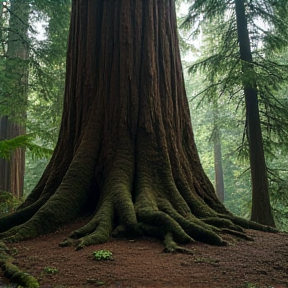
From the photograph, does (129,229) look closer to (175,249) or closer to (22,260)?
(175,249)

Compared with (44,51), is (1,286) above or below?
below

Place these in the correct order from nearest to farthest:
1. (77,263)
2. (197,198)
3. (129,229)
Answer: (77,263)
(129,229)
(197,198)

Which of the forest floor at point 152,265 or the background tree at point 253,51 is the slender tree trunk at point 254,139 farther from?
the forest floor at point 152,265

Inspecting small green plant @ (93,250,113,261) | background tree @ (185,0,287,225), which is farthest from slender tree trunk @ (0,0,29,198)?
small green plant @ (93,250,113,261)

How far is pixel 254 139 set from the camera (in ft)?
28.5

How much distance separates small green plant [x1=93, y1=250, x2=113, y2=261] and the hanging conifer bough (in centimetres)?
54

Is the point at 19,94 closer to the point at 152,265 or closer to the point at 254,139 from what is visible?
the point at 254,139

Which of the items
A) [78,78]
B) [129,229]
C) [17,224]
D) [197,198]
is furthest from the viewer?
[78,78]

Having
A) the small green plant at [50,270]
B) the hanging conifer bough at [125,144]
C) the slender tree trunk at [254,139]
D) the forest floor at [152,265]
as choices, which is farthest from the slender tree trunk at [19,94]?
the small green plant at [50,270]

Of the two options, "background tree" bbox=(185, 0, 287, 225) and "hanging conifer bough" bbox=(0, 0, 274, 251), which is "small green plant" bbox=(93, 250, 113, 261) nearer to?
"hanging conifer bough" bbox=(0, 0, 274, 251)

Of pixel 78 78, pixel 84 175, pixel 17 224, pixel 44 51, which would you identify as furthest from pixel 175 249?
pixel 44 51

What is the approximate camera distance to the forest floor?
8.73 feet

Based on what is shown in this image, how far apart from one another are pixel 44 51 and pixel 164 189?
686cm

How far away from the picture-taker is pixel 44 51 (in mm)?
9984
